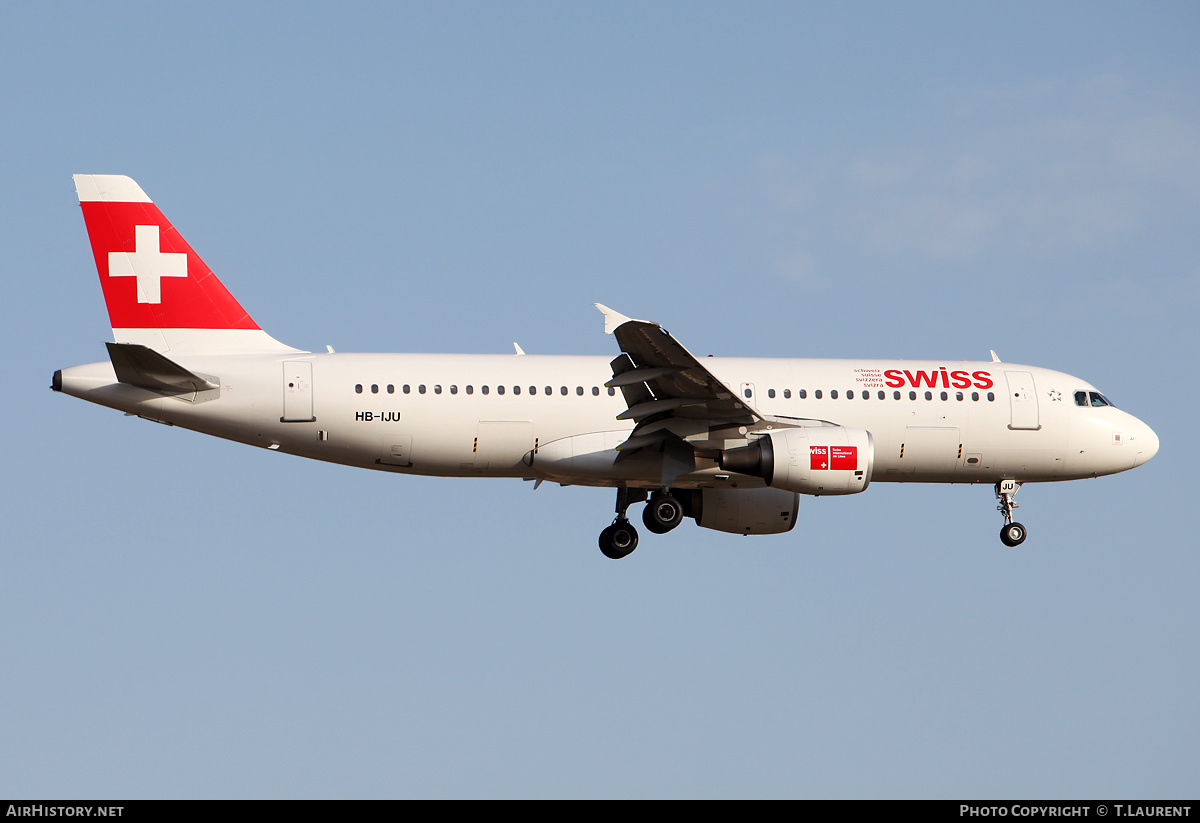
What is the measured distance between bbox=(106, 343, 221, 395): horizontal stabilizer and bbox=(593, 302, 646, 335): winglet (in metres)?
8.88

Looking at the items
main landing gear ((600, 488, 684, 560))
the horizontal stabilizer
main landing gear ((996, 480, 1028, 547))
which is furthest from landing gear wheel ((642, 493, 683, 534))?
the horizontal stabilizer

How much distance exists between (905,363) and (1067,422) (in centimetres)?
416

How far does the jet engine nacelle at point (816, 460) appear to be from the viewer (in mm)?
28531

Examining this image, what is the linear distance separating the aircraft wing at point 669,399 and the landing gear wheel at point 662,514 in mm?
1235

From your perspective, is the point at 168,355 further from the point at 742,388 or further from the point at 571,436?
the point at 742,388

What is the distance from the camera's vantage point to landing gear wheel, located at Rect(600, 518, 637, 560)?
31942 mm

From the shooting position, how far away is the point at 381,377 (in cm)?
2980

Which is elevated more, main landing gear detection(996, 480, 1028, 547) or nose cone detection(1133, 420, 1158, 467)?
nose cone detection(1133, 420, 1158, 467)

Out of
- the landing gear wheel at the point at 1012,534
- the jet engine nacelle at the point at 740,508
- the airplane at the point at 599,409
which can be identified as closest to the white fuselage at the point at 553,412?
the airplane at the point at 599,409

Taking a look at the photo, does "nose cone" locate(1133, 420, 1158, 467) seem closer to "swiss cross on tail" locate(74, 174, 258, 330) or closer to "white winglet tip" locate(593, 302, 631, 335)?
"white winglet tip" locate(593, 302, 631, 335)

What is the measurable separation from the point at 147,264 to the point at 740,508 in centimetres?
1492

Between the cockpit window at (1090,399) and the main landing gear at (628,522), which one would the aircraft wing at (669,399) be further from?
the cockpit window at (1090,399)

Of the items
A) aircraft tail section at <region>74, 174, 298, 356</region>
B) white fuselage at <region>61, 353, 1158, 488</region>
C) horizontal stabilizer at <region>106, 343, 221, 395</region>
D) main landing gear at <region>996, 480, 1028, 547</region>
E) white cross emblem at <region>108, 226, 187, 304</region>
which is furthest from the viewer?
main landing gear at <region>996, 480, 1028, 547</region>
